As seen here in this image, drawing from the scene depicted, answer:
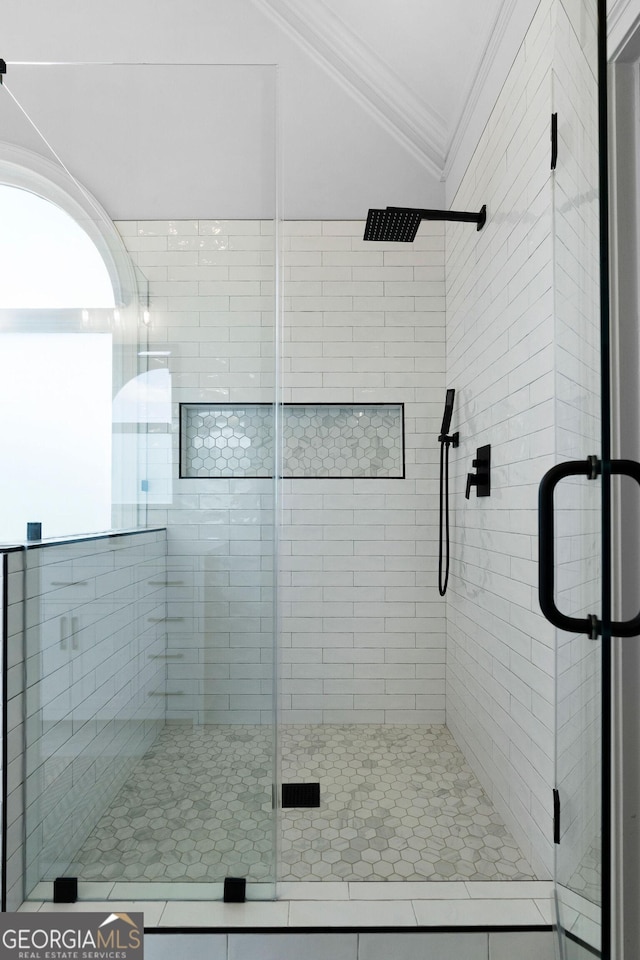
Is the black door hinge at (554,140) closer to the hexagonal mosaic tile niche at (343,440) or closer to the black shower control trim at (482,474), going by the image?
the black shower control trim at (482,474)

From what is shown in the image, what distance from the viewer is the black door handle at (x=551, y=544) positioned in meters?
0.75

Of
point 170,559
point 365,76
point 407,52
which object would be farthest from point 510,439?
point 365,76

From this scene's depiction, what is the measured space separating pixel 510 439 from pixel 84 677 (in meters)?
1.50

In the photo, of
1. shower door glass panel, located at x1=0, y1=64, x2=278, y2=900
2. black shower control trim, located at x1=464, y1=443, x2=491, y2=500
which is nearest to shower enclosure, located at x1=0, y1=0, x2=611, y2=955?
shower door glass panel, located at x1=0, y1=64, x2=278, y2=900

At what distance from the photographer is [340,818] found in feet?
6.82

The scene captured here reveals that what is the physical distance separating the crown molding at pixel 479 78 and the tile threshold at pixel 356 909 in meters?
2.63

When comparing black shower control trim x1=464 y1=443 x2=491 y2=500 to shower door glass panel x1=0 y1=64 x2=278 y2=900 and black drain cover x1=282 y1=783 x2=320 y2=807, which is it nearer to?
shower door glass panel x1=0 y1=64 x2=278 y2=900

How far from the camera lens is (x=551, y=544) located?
2.85 ft

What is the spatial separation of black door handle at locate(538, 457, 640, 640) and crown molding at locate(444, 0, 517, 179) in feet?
6.34

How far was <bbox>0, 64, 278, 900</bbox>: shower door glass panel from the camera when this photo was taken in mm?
1614

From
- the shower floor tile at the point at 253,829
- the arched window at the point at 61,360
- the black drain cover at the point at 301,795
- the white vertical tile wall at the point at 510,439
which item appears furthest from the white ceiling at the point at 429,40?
the black drain cover at the point at 301,795

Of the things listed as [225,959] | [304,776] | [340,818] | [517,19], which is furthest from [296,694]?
[517,19]

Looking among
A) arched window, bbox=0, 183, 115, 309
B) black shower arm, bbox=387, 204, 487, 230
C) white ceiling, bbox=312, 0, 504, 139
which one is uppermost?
white ceiling, bbox=312, 0, 504, 139

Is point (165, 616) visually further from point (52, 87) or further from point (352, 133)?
point (352, 133)
